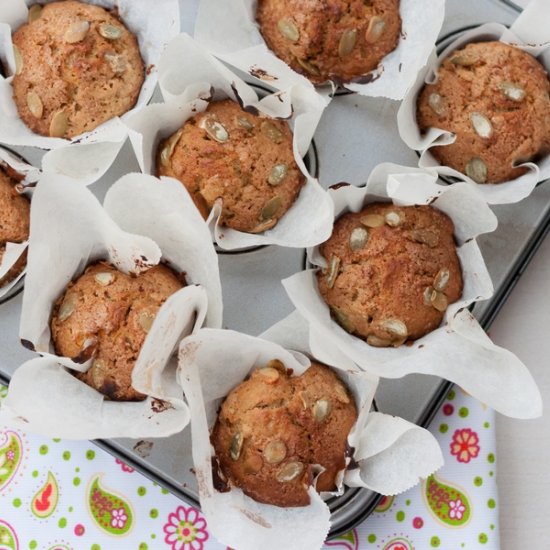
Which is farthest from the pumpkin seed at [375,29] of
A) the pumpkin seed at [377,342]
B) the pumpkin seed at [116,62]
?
the pumpkin seed at [377,342]

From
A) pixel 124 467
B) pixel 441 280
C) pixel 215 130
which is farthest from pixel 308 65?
pixel 124 467

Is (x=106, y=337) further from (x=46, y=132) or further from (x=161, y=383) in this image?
(x=46, y=132)

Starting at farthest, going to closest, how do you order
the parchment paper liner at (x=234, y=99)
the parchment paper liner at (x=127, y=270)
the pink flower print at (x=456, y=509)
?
the pink flower print at (x=456, y=509)
the parchment paper liner at (x=234, y=99)
the parchment paper liner at (x=127, y=270)

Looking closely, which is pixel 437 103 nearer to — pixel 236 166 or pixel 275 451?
pixel 236 166

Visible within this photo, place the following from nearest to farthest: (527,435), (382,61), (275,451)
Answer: (275,451), (382,61), (527,435)

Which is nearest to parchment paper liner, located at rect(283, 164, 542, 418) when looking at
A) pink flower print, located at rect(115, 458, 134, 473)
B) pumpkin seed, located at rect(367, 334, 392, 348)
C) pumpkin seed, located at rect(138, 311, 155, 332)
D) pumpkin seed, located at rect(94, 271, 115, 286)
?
pumpkin seed, located at rect(367, 334, 392, 348)

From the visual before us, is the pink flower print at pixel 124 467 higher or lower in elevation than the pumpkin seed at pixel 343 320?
lower

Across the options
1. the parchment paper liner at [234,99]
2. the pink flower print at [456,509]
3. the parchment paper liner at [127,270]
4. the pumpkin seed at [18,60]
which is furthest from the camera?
the pink flower print at [456,509]

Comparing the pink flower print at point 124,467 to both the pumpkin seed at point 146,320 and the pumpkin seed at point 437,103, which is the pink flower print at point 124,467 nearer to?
the pumpkin seed at point 146,320
